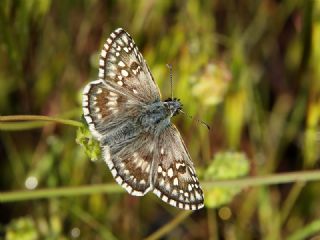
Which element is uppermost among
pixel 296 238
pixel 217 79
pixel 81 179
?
pixel 217 79

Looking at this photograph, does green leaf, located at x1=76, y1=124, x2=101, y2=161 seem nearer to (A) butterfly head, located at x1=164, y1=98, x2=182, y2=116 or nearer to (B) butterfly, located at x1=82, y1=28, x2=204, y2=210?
(B) butterfly, located at x1=82, y1=28, x2=204, y2=210

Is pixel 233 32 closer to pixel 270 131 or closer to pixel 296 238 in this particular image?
pixel 270 131

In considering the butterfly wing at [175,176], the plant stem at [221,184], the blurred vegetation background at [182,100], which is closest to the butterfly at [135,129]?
the butterfly wing at [175,176]

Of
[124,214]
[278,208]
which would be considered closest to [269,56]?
[278,208]

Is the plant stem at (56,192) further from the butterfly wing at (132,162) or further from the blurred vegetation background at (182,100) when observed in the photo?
the blurred vegetation background at (182,100)

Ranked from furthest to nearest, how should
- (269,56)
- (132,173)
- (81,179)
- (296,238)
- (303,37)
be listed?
(269,56), (303,37), (81,179), (296,238), (132,173)

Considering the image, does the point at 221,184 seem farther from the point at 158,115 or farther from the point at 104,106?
the point at 104,106

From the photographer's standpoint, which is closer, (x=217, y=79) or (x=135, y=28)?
(x=217, y=79)
